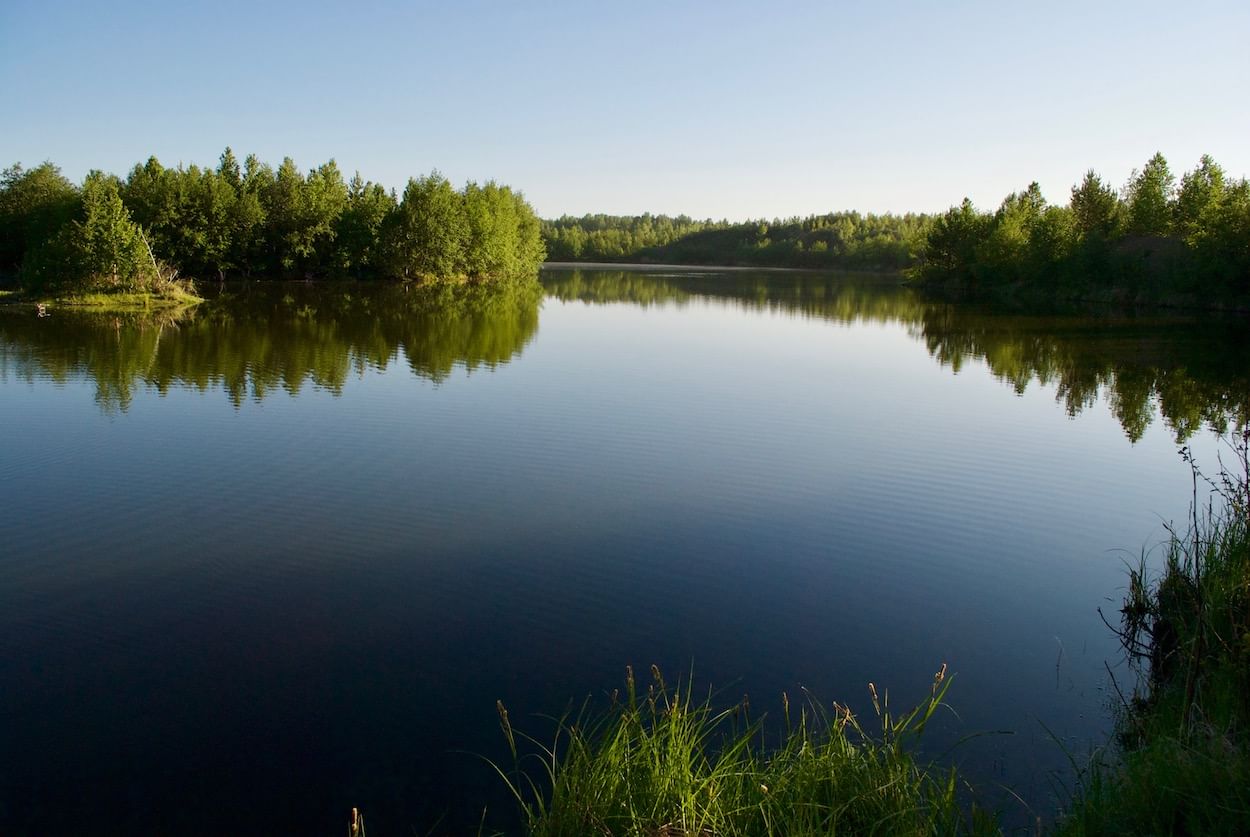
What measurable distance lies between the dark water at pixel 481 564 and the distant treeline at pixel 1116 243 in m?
28.1

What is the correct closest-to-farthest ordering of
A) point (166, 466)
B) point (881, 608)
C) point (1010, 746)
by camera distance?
1. point (1010, 746)
2. point (881, 608)
3. point (166, 466)

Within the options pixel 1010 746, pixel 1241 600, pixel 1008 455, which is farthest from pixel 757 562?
pixel 1008 455

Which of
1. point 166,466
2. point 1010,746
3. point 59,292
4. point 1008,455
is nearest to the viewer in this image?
point 1010,746

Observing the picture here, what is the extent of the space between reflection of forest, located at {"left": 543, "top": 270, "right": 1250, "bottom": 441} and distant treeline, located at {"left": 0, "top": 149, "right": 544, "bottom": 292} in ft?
53.6

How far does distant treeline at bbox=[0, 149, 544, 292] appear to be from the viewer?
47.5 metres

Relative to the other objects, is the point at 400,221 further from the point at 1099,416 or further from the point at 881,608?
the point at 881,608

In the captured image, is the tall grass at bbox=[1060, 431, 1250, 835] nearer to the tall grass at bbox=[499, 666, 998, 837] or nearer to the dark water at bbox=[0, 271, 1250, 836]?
the dark water at bbox=[0, 271, 1250, 836]

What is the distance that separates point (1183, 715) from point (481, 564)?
5.95 metres

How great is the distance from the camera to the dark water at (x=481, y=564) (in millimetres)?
5316

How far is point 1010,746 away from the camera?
18.0ft

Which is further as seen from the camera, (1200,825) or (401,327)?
(401,327)

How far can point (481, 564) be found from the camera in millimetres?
8328

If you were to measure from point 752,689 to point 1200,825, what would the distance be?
2.91 meters

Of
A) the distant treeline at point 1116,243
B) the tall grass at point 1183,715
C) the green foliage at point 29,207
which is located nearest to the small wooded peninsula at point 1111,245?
the distant treeline at point 1116,243
